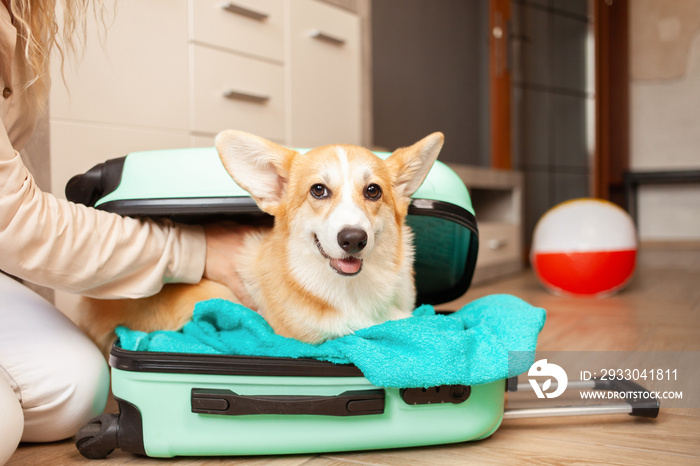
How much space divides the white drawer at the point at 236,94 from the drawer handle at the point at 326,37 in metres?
0.22

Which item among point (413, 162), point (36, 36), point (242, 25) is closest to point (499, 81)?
point (242, 25)

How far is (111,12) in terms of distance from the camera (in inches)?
63.9

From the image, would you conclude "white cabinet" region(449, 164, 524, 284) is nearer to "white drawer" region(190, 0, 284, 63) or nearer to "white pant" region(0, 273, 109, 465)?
"white drawer" region(190, 0, 284, 63)

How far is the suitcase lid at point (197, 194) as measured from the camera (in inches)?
44.1

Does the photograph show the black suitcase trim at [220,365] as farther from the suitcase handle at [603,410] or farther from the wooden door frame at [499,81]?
the wooden door frame at [499,81]

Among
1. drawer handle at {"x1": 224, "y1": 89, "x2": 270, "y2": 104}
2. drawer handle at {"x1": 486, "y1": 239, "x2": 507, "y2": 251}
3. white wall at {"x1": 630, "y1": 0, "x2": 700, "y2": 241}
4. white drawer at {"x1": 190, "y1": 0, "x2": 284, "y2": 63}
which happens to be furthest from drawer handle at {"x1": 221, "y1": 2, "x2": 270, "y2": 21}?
white wall at {"x1": 630, "y1": 0, "x2": 700, "y2": 241}

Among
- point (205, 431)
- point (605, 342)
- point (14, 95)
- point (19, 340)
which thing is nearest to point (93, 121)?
point (14, 95)

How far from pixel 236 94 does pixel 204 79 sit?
0.12 meters

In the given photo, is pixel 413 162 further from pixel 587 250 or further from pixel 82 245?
pixel 587 250

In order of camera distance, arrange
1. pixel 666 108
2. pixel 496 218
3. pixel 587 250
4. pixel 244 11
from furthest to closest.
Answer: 1. pixel 666 108
2. pixel 496 218
3. pixel 587 250
4. pixel 244 11

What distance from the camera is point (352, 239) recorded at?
0.91 metres

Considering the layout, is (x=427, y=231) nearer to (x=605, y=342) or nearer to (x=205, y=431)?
(x=205, y=431)

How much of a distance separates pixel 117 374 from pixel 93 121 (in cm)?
88

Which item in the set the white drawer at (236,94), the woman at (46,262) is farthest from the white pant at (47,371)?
the white drawer at (236,94)
